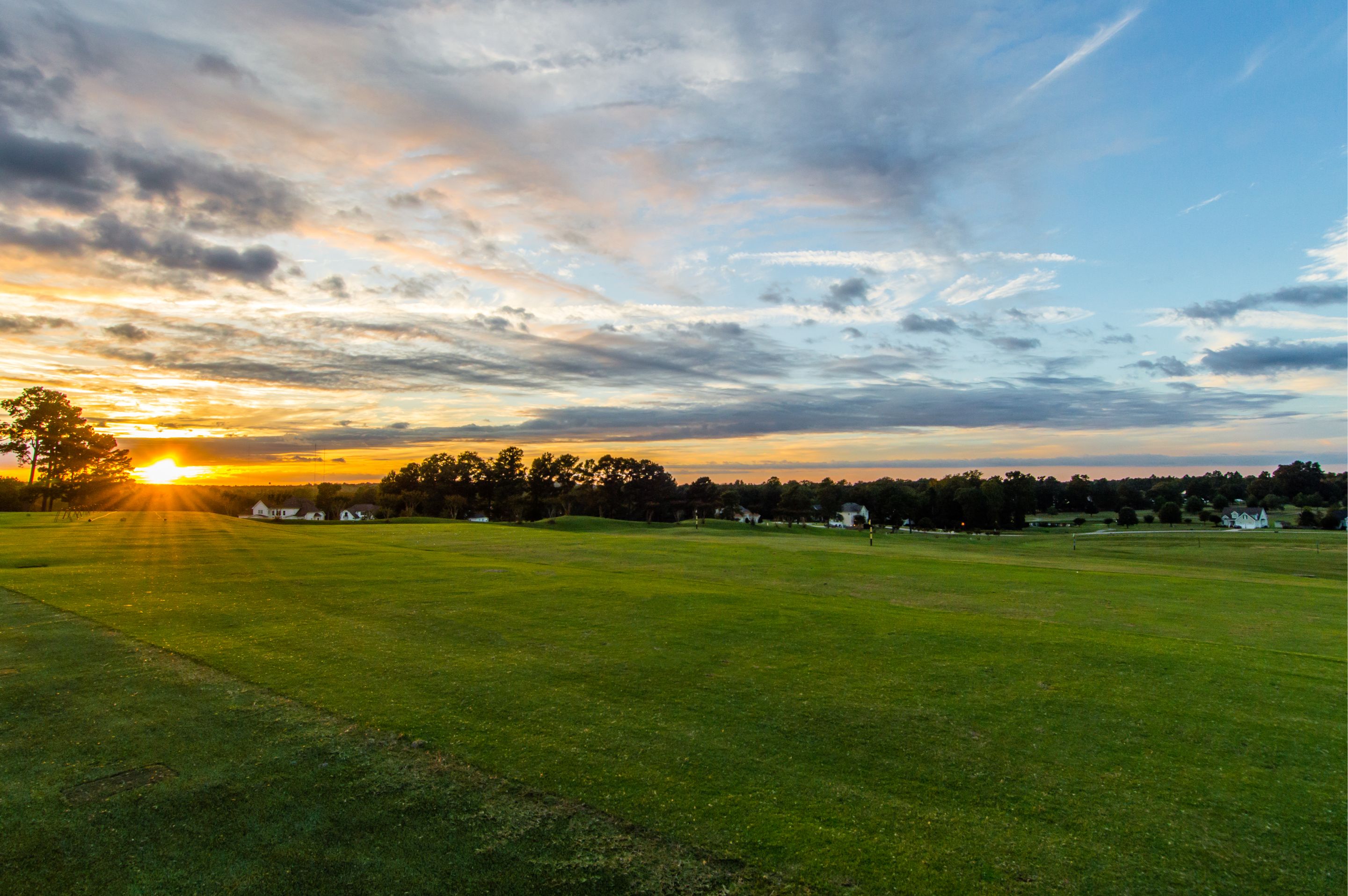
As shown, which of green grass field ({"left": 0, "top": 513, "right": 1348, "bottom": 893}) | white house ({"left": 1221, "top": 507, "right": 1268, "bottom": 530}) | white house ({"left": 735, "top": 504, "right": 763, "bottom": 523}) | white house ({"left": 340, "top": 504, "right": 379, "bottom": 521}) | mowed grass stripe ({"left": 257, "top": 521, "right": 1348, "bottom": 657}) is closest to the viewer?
green grass field ({"left": 0, "top": 513, "right": 1348, "bottom": 893})

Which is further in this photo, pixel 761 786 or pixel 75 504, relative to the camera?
pixel 75 504

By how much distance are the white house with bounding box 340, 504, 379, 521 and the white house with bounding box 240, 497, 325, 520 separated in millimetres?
4374

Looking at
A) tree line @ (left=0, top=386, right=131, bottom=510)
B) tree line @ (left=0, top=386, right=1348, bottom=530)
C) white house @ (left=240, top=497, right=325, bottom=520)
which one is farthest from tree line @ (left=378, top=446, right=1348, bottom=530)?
tree line @ (left=0, top=386, right=131, bottom=510)

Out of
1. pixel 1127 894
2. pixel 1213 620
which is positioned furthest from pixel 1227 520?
pixel 1127 894

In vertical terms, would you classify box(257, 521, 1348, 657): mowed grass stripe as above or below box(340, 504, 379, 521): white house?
above

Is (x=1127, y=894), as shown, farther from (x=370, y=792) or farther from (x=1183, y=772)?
(x=370, y=792)

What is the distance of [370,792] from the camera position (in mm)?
5660

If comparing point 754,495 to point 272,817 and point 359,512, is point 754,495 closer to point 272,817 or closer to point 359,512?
point 359,512

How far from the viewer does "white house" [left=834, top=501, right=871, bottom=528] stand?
136 meters

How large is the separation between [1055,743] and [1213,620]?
11.8 metres

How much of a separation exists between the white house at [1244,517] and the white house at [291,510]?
161m

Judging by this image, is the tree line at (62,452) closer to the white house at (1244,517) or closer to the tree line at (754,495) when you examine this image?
the tree line at (754,495)

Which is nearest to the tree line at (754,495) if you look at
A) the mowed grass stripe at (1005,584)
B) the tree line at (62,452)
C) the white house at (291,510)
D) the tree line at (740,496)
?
the tree line at (740,496)

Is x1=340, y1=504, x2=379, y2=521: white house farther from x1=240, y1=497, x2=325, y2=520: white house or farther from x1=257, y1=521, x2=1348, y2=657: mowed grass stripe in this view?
x1=257, y1=521, x2=1348, y2=657: mowed grass stripe
